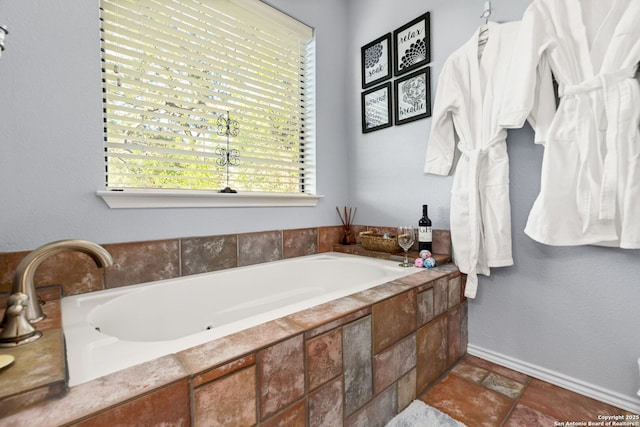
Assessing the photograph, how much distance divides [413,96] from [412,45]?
342 mm

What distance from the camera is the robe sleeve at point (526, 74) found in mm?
1302

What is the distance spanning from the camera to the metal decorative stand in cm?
173

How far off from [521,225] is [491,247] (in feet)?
0.71

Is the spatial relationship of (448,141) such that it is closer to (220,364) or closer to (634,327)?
(634,327)

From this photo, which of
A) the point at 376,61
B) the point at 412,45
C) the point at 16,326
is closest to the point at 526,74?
the point at 412,45

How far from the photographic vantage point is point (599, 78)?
117 cm

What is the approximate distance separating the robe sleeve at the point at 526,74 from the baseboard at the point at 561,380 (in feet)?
4.07

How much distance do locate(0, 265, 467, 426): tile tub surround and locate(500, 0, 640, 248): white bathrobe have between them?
630 mm

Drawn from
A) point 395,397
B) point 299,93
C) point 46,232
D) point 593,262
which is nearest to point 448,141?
point 593,262

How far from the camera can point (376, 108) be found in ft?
7.05

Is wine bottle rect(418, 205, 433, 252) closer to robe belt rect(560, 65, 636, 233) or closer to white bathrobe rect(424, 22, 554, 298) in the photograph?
white bathrobe rect(424, 22, 554, 298)

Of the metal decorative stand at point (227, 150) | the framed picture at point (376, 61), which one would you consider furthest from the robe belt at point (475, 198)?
the metal decorative stand at point (227, 150)

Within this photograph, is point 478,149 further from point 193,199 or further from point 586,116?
point 193,199

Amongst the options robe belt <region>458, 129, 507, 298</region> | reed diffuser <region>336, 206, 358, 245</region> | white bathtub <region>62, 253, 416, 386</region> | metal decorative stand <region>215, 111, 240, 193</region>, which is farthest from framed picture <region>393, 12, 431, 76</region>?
white bathtub <region>62, 253, 416, 386</region>
